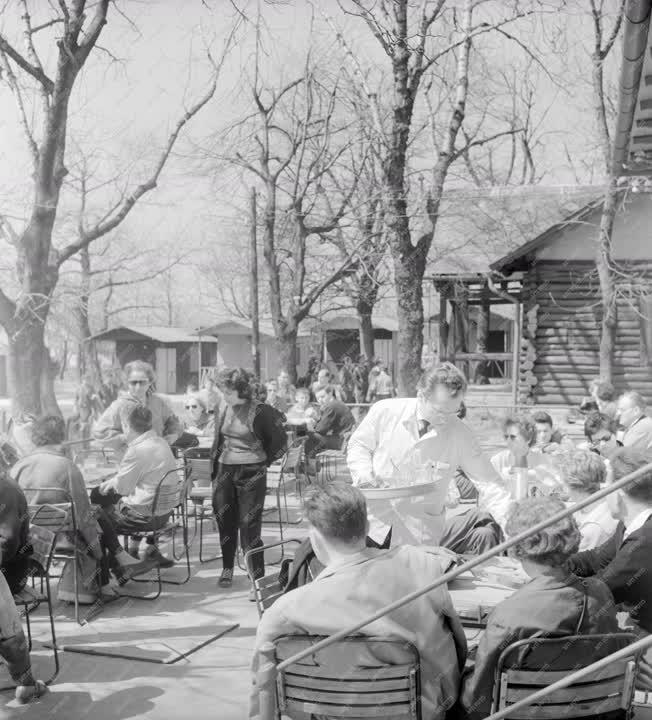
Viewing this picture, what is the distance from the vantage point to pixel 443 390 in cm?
430

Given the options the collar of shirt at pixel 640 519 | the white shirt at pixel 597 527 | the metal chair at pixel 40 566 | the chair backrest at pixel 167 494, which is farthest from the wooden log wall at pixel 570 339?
the metal chair at pixel 40 566

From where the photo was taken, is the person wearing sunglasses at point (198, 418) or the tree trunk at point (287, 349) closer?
the person wearing sunglasses at point (198, 418)

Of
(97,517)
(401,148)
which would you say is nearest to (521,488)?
(97,517)

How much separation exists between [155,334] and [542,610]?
144ft

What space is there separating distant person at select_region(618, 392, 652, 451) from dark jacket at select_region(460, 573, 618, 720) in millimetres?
4690

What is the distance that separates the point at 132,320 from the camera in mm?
86250

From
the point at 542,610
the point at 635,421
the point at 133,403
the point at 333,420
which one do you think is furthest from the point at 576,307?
the point at 542,610

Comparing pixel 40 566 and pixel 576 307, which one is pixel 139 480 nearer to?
pixel 40 566

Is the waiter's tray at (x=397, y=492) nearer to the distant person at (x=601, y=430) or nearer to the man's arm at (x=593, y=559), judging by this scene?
the man's arm at (x=593, y=559)

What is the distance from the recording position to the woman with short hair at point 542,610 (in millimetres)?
2688

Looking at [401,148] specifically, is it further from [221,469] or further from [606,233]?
[221,469]

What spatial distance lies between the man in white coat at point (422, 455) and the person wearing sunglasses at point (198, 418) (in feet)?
21.4

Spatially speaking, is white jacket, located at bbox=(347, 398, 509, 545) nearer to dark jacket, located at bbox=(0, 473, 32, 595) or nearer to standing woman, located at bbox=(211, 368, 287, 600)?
standing woman, located at bbox=(211, 368, 287, 600)

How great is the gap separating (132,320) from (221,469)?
82.7 m
